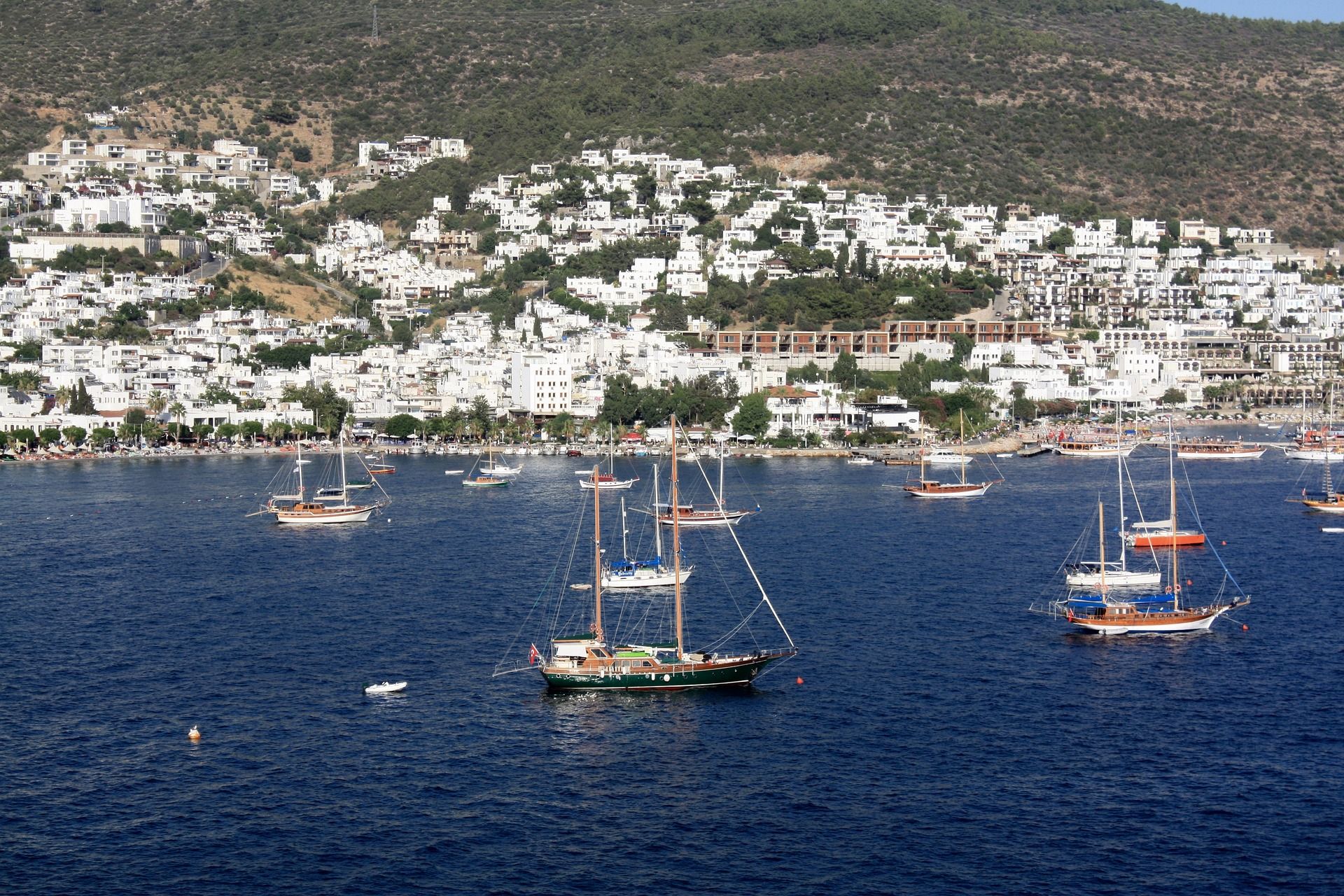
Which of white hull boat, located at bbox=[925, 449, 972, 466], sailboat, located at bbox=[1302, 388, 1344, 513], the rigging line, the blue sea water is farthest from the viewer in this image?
white hull boat, located at bbox=[925, 449, 972, 466]

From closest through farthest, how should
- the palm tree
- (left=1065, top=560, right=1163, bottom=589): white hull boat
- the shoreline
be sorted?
(left=1065, top=560, right=1163, bottom=589): white hull boat < the shoreline < the palm tree

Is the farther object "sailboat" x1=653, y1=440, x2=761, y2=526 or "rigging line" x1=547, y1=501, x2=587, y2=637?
"sailboat" x1=653, y1=440, x2=761, y2=526

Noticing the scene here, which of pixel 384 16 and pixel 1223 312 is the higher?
pixel 384 16

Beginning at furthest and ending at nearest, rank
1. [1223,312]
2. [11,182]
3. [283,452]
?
[11,182] < [1223,312] < [283,452]

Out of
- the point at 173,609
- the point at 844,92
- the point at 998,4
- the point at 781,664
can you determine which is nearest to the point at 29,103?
the point at 844,92

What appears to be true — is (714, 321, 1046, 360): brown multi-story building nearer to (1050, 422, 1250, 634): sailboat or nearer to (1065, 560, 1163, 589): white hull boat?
(1065, 560, 1163, 589): white hull boat

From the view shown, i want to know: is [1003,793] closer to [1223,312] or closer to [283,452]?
[283,452]

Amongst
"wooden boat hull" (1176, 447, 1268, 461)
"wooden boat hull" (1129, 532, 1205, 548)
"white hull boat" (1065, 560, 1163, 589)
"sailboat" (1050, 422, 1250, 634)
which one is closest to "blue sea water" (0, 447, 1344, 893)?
"sailboat" (1050, 422, 1250, 634)

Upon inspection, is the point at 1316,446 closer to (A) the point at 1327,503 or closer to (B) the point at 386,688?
(A) the point at 1327,503
